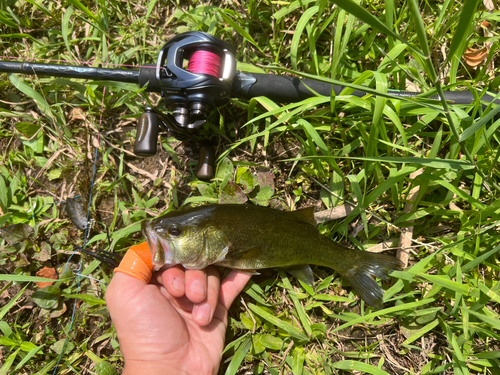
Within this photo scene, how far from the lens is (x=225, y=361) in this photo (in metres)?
3.03

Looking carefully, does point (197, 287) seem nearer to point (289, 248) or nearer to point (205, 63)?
point (289, 248)

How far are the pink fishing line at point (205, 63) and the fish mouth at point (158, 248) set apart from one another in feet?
4.56

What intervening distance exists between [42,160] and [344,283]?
3.46 metres

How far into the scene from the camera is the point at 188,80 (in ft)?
8.84

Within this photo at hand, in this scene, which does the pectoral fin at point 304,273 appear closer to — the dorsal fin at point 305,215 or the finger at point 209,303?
the dorsal fin at point 305,215

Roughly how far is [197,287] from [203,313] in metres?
0.23

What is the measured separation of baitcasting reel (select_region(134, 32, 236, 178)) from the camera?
2.72 m

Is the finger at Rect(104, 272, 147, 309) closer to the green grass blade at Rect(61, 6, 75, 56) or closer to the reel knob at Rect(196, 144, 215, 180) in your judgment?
the reel knob at Rect(196, 144, 215, 180)

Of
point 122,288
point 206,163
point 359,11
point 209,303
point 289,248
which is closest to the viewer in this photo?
point 359,11

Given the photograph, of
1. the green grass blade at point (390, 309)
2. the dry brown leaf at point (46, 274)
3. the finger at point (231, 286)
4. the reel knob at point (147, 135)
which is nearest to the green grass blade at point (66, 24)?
the reel knob at point (147, 135)

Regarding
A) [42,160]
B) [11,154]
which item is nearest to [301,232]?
[42,160]

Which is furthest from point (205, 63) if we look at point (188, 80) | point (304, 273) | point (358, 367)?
point (358, 367)

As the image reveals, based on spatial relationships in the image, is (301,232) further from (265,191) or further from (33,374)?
(33,374)

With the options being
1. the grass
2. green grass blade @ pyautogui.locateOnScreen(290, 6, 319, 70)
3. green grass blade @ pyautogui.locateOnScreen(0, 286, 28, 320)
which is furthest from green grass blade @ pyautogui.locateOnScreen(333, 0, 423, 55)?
A: green grass blade @ pyautogui.locateOnScreen(0, 286, 28, 320)
